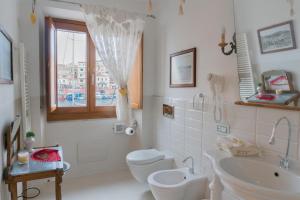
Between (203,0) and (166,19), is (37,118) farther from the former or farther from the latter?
(203,0)

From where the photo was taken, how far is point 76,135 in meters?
2.84

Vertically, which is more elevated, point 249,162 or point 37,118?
point 37,118

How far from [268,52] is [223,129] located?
722mm

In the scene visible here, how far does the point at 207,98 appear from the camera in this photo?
1971 millimetres

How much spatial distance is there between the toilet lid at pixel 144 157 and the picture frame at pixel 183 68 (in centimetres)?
87

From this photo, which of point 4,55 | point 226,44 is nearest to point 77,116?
point 4,55

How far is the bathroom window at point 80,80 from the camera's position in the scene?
2.83 meters

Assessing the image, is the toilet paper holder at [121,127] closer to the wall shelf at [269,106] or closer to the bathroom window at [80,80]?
the bathroom window at [80,80]

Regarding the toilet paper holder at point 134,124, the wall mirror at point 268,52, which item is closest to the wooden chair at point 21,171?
the toilet paper holder at point 134,124

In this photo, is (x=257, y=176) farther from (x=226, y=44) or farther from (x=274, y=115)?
(x=226, y=44)

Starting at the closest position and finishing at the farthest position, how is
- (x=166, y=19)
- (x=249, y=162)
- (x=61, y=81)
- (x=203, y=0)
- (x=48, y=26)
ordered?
1. (x=249, y=162)
2. (x=203, y=0)
3. (x=48, y=26)
4. (x=166, y=19)
5. (x=61, y=81)

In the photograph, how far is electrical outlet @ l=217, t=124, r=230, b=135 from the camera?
5.76ft

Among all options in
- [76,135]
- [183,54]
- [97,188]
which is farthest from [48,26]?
[97,188]

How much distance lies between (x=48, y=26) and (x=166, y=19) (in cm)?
148
